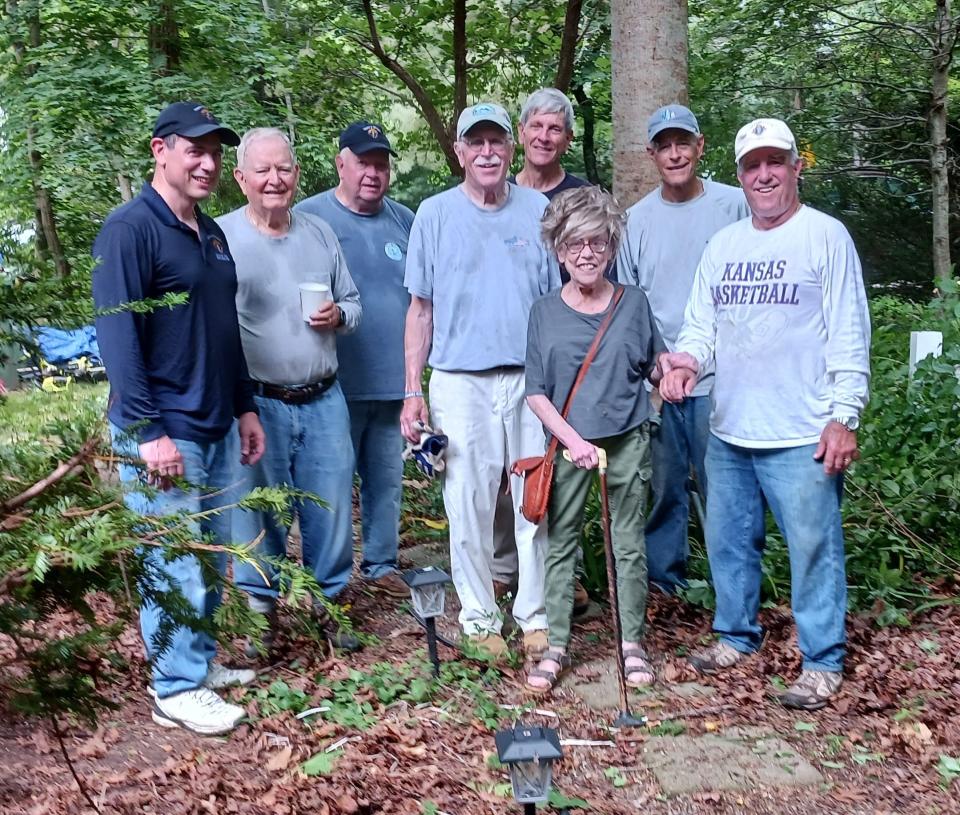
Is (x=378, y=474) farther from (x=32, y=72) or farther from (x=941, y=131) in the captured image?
(x=941, y=131)

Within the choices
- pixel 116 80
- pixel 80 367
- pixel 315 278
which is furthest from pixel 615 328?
pixel 116 80

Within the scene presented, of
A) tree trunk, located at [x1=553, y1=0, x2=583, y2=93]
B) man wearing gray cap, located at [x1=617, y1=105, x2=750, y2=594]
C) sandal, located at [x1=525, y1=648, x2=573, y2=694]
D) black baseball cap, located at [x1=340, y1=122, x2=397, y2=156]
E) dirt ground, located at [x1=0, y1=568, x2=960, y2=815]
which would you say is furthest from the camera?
tree trunk, located at [x1=553, y1=0, x2=583, y2=93]

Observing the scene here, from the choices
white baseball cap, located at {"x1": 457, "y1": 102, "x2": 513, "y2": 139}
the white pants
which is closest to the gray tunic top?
the white pants

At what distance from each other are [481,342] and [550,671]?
1313 millimetres

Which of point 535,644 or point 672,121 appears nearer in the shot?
point 535,644

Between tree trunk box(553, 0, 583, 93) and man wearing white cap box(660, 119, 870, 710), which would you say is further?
tree trunk box(553, 0, 583, 93)

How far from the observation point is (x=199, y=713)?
3.66 m

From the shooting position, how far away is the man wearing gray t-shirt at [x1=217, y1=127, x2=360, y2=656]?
412 centimetres

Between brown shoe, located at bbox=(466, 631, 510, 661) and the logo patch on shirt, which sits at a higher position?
the logo patch on shirt

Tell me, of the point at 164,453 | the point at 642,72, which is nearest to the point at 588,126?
the point at 642,72

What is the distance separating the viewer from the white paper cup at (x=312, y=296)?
4012 millimetres

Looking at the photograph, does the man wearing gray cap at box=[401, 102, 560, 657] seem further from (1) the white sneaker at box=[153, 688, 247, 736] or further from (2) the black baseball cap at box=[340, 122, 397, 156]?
(1) the white sneaker at box=[153, 688, 247, 736]

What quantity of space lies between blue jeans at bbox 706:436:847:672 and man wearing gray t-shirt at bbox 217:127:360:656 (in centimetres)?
156

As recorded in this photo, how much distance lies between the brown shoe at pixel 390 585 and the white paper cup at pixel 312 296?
5.48 feet
